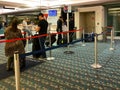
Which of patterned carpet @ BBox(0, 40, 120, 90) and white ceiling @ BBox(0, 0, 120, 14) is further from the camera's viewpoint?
white ceiling @ BBox(0, 0, 120, 14)

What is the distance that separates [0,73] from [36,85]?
130 cm

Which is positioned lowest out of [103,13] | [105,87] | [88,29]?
[105,87]

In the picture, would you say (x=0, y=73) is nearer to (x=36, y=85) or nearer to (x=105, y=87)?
(x=36, y=85)

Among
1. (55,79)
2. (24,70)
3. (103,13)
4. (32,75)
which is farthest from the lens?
(103,13)

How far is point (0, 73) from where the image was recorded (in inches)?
161

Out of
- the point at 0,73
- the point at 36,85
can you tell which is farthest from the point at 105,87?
the point at 0,73

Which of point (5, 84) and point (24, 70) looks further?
point (24, 70)

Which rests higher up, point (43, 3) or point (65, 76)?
point (43, 3)

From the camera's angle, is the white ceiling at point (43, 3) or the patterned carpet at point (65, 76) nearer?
the patterned carpet at point (65, 76)

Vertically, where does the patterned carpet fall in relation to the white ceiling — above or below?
below

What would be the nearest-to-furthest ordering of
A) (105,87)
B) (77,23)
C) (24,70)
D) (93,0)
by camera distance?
(105,87) → (24,70) → (93,0) → (77,23)

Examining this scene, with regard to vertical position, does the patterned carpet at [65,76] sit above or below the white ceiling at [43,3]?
below

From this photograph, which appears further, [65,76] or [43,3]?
[43,3]

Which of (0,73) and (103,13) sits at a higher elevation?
(103,13)
